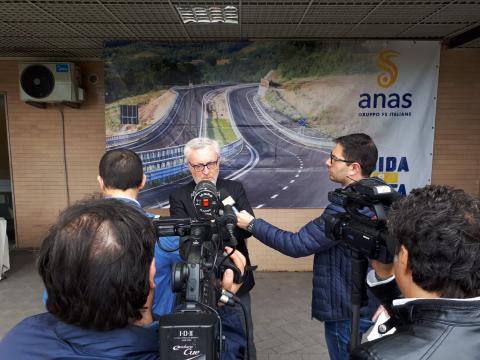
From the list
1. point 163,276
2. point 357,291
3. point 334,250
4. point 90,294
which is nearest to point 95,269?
point 90,294

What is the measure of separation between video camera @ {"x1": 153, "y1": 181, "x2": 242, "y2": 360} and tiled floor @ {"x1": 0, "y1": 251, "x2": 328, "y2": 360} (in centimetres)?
212

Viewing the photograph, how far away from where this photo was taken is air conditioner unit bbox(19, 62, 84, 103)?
450 cm

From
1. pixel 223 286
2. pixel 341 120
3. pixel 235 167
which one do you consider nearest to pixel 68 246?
pixel 223 286

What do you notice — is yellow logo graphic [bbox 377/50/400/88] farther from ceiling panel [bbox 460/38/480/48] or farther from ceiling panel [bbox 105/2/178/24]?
ceiling panel [bbox 105/2/178/24]

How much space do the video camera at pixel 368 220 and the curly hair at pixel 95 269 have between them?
75 centimetres

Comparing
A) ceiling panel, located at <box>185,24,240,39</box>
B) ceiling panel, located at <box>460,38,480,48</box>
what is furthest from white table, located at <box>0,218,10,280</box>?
ceiling panel, located at <box>460,38,480,48</box>

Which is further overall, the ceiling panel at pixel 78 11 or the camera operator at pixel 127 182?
the ceiling panel at pixel 78 11

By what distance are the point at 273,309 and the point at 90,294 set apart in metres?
3.30

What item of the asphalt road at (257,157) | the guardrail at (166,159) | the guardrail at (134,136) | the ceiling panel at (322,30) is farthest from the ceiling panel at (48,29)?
the ceiling panel at (322,30)

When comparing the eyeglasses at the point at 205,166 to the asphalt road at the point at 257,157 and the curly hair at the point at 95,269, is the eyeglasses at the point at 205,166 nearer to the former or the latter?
the curly hair at the point at 95,269

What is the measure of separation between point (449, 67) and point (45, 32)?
14.8 ft

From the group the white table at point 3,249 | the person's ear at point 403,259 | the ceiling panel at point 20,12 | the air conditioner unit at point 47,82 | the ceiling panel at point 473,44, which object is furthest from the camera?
the air conditioner unit at point 47,82

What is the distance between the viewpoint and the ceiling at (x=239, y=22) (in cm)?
312

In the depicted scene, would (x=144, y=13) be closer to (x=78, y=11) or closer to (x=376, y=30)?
(x=78, y=11)
